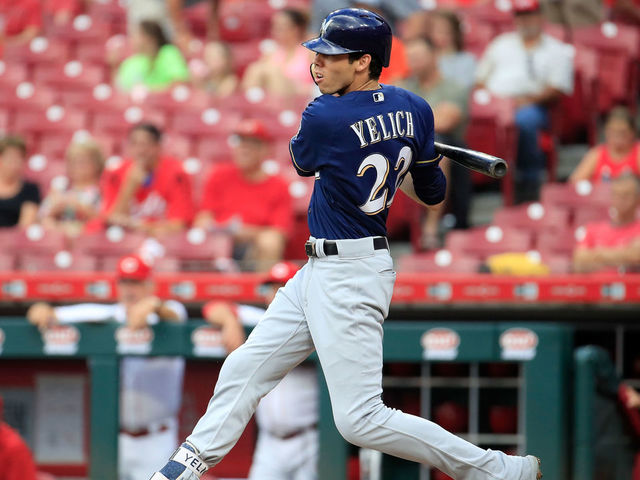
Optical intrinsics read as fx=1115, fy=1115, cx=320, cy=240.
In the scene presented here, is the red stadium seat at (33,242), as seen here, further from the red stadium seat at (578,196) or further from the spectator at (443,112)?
the red stadium seat at (578,196)

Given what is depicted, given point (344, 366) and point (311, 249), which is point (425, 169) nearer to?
point (311, 249)

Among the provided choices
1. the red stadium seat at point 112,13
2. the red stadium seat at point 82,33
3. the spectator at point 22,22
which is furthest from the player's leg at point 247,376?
the spectator at point 22,22

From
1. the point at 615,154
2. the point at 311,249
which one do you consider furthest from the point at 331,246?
the point at 615,154

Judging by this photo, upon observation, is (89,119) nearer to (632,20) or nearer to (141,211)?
(141,211)

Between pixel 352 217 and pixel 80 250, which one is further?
pixel 80 250

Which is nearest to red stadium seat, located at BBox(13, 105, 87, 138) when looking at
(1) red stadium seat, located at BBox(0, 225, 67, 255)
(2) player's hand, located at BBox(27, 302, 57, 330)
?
(1) red stadium seat, located at BBox(0, 225, 67, 255)

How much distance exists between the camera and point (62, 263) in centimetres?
605

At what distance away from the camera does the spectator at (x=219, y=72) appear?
26.8ft

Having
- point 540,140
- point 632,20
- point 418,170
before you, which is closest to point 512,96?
point 540,140

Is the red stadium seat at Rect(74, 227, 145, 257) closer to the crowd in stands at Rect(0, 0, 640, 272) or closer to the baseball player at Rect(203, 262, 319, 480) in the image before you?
the crowd in stands at Rect(0, 0, 640, 272)

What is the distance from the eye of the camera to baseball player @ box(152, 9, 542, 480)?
312cm

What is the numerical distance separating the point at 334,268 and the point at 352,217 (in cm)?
16

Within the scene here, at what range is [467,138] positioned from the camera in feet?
23.3

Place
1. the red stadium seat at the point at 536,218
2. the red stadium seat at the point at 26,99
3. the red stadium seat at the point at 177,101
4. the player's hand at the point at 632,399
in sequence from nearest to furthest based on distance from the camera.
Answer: the player's hand at the point at 632,399 < the red stadium seat at the point at 536,218 < the red stadium seat at the point at 177,101 < the red stadium seat at the point at 26,99
